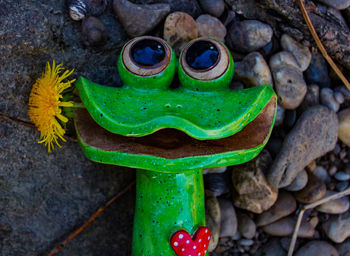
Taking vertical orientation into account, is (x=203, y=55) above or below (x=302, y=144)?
above

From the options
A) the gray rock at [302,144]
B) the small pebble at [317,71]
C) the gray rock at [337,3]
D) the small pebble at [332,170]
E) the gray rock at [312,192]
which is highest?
the gray rock at [337,3]

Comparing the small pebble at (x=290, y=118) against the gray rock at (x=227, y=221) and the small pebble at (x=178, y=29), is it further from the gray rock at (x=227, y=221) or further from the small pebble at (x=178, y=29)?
the small pebble at (x=178, y=29)

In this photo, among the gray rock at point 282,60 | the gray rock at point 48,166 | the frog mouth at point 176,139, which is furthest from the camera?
the gray rock at point 282,60

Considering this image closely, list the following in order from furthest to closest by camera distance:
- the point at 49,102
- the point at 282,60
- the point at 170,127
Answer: the point at 282,60, the point at 49,102, the point at 170,127

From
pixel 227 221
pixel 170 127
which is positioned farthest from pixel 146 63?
pixel 227 221

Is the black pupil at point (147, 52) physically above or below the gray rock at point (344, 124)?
above

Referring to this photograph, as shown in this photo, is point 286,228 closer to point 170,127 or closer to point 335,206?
point 335,206

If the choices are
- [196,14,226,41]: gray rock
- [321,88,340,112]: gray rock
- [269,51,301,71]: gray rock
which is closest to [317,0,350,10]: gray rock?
[269,51,301,71]: gray rock

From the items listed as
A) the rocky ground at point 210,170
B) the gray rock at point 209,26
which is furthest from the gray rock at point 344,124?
the gray rock at point 209,26
